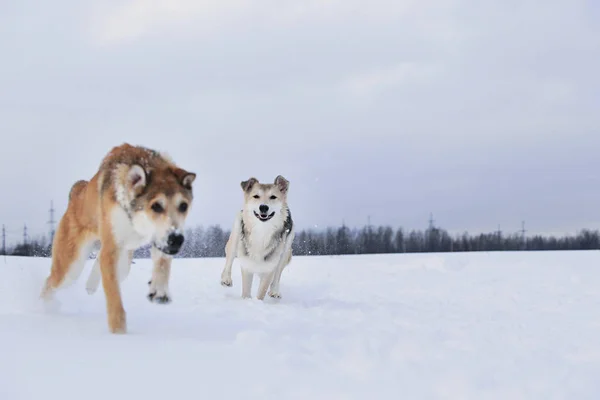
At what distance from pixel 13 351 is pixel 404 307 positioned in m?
6.07

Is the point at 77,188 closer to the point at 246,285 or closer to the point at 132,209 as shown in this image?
the point at 132,209

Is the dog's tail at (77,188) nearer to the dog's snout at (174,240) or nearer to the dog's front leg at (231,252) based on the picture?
the dog's snout at (174,240)

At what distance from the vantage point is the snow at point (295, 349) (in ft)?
12.6

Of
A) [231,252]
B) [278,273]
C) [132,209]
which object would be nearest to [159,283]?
[132,209]

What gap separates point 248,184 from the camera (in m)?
9.94

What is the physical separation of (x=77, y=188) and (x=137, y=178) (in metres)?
1.74

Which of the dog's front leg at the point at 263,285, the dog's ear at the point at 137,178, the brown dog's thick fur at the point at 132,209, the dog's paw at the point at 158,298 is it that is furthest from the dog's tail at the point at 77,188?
the dog's front leg at the point at 263,285

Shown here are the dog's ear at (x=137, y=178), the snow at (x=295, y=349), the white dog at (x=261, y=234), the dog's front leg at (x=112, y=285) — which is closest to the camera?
the snow at (x=295, y=349)

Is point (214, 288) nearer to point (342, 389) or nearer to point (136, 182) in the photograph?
point (136, 182)

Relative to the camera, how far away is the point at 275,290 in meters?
10.3

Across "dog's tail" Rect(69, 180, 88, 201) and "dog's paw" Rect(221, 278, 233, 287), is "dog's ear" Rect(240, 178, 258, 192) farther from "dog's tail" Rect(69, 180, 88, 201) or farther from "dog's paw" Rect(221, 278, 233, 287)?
"dog's tail" Rect(69, 180, 88, 201)

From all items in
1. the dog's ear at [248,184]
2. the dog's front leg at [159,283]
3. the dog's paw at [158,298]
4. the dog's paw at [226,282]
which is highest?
the dog's ear at [248,184]

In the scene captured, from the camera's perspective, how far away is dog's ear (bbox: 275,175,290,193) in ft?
32.9

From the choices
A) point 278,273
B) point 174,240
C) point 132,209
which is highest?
point 132,209
